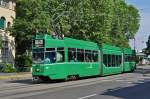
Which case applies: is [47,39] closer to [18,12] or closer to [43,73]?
[43,73]

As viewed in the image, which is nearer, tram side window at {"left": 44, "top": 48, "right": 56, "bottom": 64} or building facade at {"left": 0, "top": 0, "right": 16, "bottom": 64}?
tram side window at {"left": 44, "top": 48, "right": 56, "bottom": 64}

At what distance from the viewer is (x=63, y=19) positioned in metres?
63.7

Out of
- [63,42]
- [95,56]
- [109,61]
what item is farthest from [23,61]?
[63,42]

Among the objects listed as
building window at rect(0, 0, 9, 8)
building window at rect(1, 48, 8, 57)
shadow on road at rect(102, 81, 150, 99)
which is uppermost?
building window at rect(0, 0, 9, 8)

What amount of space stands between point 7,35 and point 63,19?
8.93 m

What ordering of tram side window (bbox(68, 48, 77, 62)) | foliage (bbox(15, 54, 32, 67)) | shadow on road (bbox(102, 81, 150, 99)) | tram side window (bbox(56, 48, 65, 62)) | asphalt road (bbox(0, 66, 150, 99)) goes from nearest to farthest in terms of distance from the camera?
asphalt road (bbox(0, 66, 150, 99)), shadow on road (bbox(102, 81, 150, 99)), tram side window (bbox(56, 48, 65, 62)), tram side window (bbox(68, 48, 77, 62)), foliage (bbox(15, 54, 32, 67))

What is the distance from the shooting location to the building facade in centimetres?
6550

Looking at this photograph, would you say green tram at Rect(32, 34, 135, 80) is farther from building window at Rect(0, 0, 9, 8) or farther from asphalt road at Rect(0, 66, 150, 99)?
building window at Rect(0, 0, 9, 8)

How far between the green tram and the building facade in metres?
24.2

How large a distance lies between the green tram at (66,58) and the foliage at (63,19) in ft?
45.6

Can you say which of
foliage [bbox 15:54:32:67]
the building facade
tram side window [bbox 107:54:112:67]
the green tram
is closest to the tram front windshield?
the green tram

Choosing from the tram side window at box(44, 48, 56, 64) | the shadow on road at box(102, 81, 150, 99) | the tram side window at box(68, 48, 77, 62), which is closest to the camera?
the shadow on road at box(102, 81, 150, 99)

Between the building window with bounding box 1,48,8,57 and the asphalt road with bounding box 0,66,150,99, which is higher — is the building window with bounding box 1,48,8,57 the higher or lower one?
the higher one

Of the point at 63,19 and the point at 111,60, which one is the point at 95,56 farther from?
the point at 63,19
